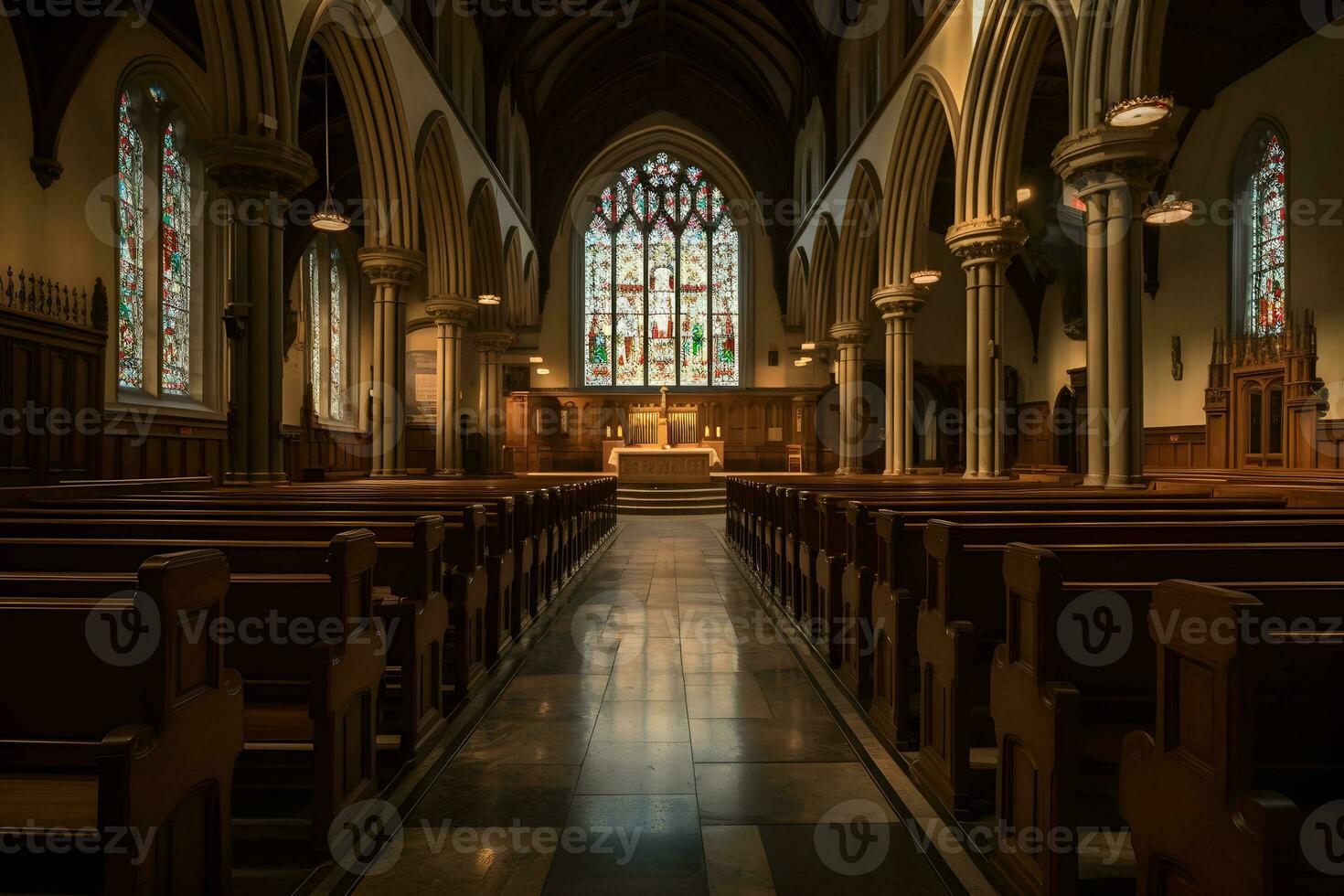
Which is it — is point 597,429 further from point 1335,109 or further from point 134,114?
point 1335,109

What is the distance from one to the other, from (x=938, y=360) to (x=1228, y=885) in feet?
77.3

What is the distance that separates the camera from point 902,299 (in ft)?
46.5

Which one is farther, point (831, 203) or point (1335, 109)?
point (831, 203)

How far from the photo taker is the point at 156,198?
1220 centimetres

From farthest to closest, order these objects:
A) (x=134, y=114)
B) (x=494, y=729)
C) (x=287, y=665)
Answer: (x=134, y=114) < (x=494, y=729) < (x=287, y=665)

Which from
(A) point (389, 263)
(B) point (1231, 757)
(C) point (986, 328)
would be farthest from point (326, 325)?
(B) point (1231, 757)

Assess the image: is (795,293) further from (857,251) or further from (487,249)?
(487,249)

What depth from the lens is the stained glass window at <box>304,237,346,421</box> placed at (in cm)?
1850

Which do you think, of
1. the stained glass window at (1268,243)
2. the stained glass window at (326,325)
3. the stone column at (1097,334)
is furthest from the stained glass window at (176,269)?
the stained glass window at (1268,243)

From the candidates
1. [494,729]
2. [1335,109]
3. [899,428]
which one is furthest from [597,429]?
[494,729]

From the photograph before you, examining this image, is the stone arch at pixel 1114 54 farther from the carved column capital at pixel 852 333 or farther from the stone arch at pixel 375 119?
the carved column capital at pixel 852 333

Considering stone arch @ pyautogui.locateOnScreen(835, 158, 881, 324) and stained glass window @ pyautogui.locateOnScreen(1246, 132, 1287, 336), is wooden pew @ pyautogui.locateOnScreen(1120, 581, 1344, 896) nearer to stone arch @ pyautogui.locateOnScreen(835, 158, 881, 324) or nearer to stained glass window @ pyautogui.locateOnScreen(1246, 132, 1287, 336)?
stained glass window @ pyautogui.locateOnScreen(1246, 132, 1287, 336)

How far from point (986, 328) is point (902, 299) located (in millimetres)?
3553

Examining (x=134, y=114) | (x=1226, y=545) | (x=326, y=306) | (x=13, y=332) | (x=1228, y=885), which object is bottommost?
(x=1228, y=885)
